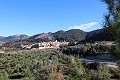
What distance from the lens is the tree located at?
12.6 m

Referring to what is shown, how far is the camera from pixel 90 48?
137000 millimetres

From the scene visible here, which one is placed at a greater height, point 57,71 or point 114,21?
point 114,21

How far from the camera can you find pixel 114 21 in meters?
12.7

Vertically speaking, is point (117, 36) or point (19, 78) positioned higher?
point (117, 36)

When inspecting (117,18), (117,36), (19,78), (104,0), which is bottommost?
(19,78)

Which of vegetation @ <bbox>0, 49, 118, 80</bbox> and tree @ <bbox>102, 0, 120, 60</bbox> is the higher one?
tree @ <bbox>102, 0, 120, 60</bbox>

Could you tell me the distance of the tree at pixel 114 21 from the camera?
12.6 metres

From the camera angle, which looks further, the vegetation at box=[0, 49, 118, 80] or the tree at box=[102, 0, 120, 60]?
the vegetation at box=[0, 49, 118, 80]

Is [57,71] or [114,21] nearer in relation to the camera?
[114,21]

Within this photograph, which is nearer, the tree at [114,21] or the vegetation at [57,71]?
the tree at [114,21]

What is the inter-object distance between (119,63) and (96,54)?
119043 millimetres

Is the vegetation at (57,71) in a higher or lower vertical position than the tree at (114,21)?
lower

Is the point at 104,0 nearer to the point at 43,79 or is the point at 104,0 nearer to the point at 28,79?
the point at 43,79

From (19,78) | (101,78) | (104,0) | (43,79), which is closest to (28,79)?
(19,78)
